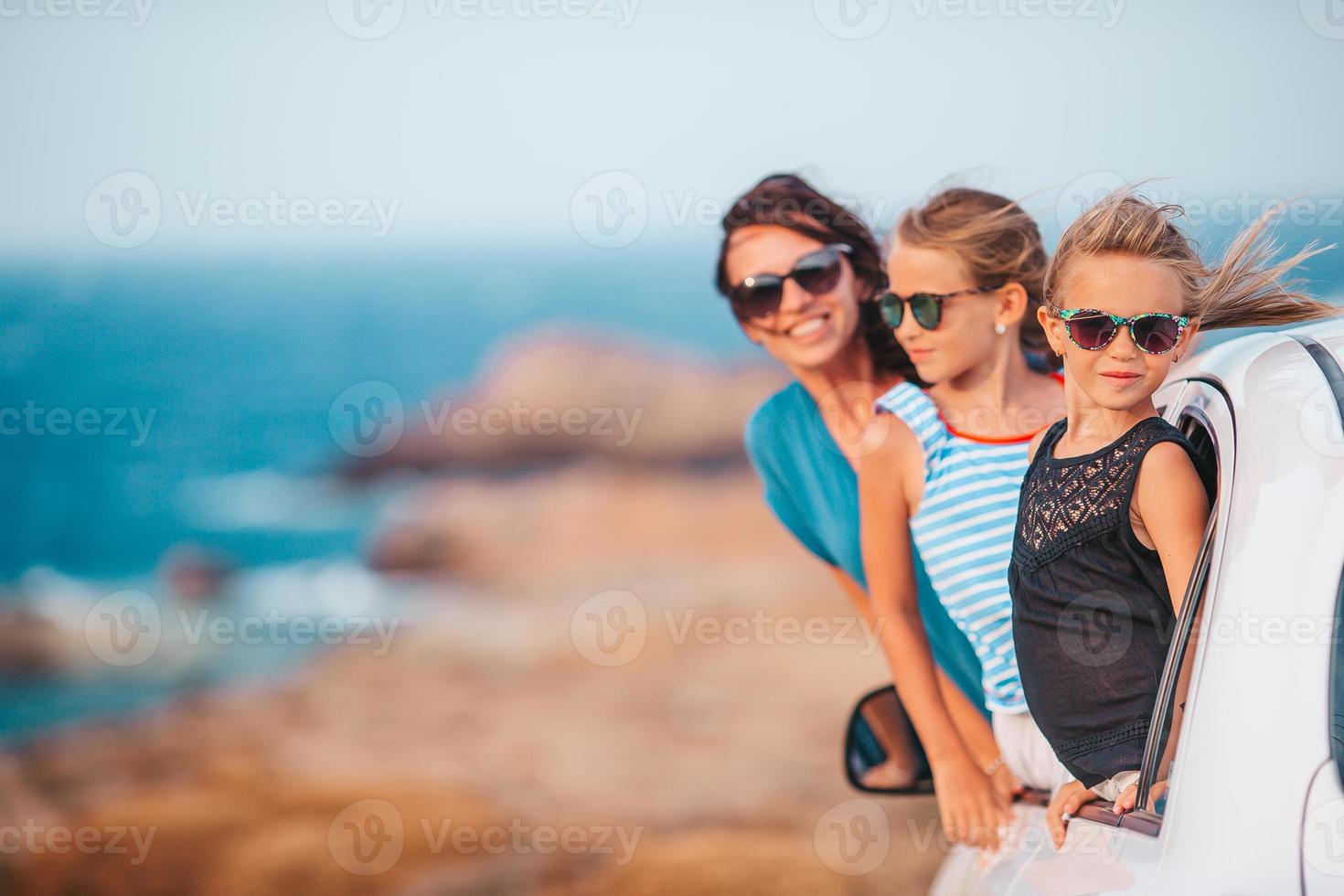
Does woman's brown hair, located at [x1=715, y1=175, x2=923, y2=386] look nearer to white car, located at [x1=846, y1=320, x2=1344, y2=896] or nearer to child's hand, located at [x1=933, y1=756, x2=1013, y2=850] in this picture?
child's hand, located at [x1=933, y1=756, x2=1013, y2=850]

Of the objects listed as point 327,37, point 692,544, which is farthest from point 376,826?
point 327,37

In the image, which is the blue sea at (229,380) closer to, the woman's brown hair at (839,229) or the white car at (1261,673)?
the woman's brown hair at (839,229)

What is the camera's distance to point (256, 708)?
4.83 m

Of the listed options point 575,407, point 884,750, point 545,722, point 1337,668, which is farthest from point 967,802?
point 575,407

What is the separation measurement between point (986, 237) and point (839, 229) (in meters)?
0.63

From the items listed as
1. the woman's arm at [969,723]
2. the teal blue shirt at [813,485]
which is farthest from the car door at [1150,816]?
the teal blue shirt at [813,485]

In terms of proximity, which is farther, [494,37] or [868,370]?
[494,37]

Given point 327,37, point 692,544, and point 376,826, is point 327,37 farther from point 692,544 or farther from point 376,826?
point 376,826

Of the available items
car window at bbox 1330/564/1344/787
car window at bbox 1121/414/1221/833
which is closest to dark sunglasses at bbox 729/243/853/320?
car window at bbox 1121/414/1221/833

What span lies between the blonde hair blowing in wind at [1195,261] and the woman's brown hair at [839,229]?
130 centimetres

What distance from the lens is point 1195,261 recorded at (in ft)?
5.91

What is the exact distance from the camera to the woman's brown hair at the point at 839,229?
3195 mm

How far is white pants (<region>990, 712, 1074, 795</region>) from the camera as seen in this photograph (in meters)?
2.36

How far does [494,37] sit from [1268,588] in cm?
389
